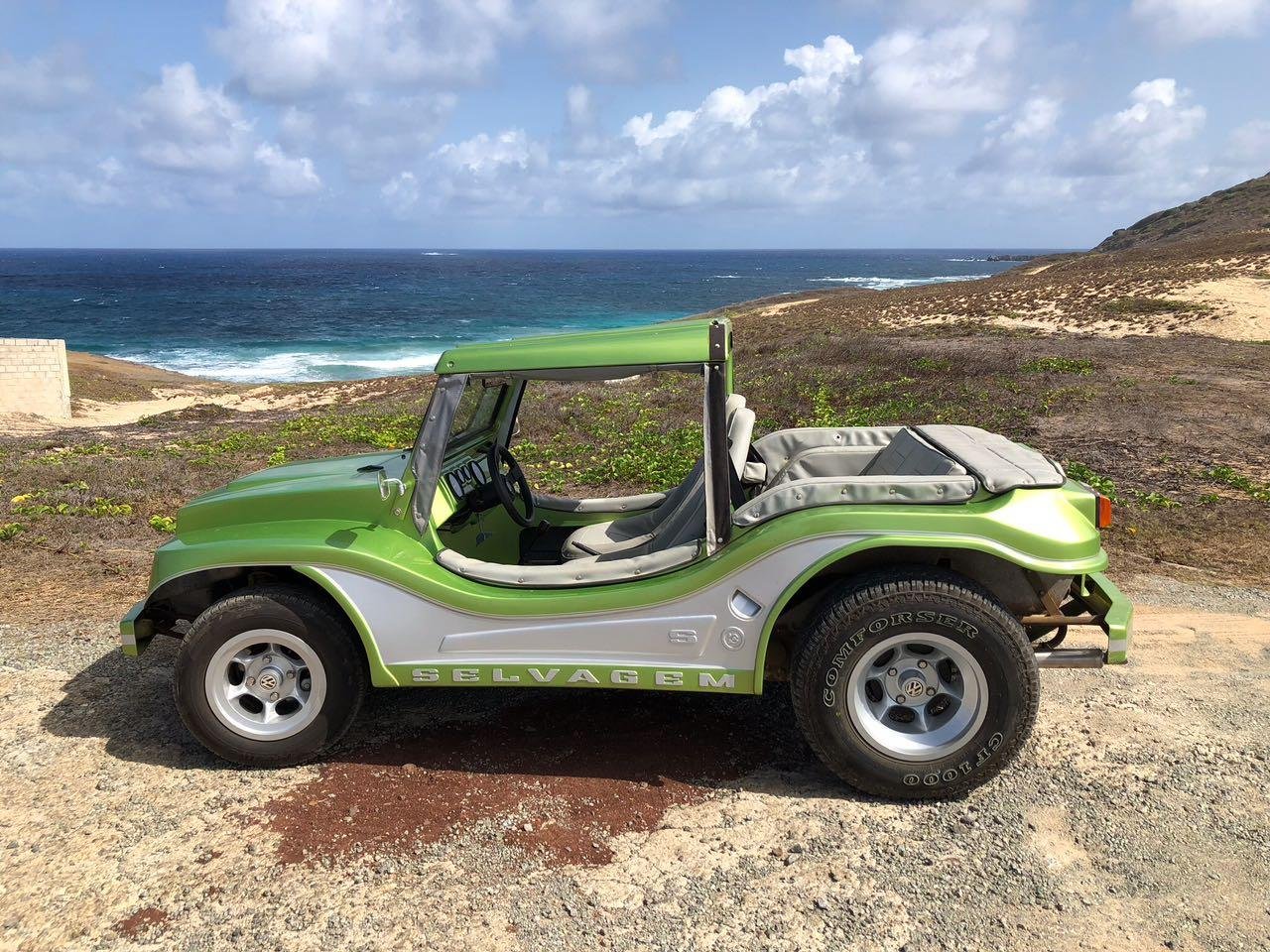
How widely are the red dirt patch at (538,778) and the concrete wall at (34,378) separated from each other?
21.0 metres

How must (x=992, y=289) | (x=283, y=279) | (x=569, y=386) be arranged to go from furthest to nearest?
(x=283, y=279) → (x=992, y=289) → (x=569, y=386)

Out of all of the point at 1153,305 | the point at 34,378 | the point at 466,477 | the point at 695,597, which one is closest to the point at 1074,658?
the point at 695,597

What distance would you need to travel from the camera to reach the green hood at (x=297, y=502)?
464cm

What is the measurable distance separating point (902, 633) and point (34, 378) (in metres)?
23.4

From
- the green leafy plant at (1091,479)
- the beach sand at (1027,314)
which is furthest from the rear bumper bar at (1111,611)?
the beach sand at (1027,314)

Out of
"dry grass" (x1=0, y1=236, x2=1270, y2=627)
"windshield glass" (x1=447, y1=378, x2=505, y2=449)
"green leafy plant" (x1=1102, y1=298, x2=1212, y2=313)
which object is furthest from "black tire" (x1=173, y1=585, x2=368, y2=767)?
"green leafy plant" (x1=1102, y1=298, x2=1212, y2=313)

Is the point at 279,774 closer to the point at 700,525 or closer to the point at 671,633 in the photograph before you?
the point at 671,633

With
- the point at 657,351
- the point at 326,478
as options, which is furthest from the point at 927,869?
the point at 326,478

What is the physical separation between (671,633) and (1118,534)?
5663 mm

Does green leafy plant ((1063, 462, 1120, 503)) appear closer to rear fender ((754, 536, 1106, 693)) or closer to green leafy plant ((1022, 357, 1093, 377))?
rear fender ((754, 536, 1106, 693))

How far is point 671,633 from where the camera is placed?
424 centimetres

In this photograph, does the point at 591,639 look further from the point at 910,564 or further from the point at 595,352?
the point at 910,564

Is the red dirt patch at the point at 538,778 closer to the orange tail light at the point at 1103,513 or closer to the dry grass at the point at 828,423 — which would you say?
the orange tail light at the point at 1103,513

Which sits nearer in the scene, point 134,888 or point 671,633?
point 134,888
